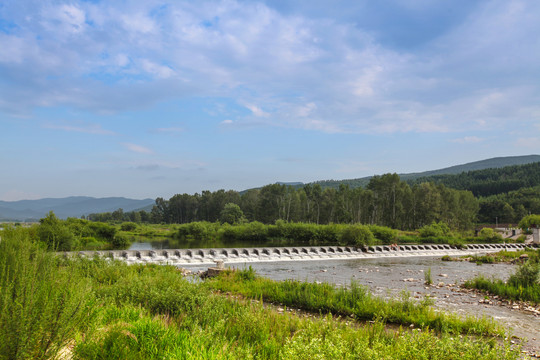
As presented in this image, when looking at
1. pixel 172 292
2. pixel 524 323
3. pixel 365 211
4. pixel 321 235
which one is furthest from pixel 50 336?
pixel 365 211

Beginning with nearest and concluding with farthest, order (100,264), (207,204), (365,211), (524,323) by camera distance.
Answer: (524,323), (100,264), (365,211), (207,204)

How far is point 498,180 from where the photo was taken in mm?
158125

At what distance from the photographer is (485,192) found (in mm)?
147500

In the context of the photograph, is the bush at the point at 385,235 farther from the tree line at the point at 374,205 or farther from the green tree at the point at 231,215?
the green tree at the point at 231,215

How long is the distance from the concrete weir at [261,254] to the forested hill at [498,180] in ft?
429

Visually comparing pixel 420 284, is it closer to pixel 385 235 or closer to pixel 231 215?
pixel 385 235

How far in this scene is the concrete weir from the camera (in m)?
21.0

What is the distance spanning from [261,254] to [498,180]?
169m

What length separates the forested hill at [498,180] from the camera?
5650 inches

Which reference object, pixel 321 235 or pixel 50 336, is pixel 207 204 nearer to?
pixel 321 235

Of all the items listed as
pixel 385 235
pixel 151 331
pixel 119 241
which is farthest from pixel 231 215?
pixel 151 331

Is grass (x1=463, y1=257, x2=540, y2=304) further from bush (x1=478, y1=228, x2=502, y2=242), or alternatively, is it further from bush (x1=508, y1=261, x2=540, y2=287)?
bush (x1=478, y1=228, x2=502, y2=242)

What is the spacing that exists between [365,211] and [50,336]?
8757cm

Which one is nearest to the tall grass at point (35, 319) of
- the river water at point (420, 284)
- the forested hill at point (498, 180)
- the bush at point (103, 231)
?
the river water at point (420, 284)
